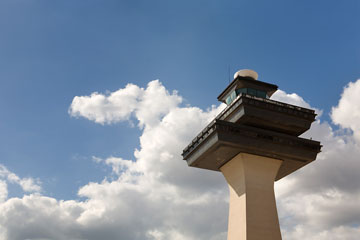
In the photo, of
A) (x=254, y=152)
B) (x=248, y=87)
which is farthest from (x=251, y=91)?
(x=254, y=152)

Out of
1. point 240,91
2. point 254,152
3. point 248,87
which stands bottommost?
point 254,152

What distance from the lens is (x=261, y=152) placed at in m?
41.8

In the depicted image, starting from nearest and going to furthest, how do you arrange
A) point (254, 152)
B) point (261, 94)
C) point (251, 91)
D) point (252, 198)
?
point (252, 198), point (254, 152), point (251, 91), point (261, 94)

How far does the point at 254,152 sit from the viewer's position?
137ft

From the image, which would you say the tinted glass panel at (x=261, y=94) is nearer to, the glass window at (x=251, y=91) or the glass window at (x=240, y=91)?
the glass window at (x=251, y=91)

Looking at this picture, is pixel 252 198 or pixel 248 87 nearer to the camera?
pixel 252 198

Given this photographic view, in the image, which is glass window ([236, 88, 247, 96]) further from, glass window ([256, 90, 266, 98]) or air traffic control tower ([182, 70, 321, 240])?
air traffic control tower ([182, 70, 321, 240])

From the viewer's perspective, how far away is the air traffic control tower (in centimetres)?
3950

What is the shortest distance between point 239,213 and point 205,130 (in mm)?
9489

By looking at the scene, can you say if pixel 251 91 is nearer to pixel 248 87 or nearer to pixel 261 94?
pixel 248 87

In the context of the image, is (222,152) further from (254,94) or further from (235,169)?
(254,94)

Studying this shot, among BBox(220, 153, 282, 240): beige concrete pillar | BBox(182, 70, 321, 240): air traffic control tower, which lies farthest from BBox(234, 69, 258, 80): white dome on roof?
BBox(220, 153, 282, 240): beige concrete pillar

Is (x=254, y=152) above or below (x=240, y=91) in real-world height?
below

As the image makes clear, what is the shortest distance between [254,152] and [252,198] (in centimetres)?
498
